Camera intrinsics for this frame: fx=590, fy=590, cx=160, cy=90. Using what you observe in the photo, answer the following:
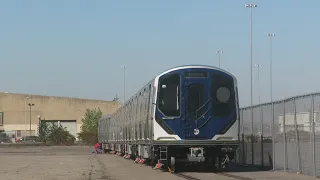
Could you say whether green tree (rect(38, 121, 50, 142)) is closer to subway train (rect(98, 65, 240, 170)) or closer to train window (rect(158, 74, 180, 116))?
subway train (rect(98, 65, 240, 170))

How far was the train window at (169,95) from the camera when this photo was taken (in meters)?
21.4

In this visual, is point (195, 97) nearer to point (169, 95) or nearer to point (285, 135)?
point (169, 95)

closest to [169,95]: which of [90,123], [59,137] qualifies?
[59,137]

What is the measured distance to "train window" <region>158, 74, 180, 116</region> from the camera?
21.4 metres

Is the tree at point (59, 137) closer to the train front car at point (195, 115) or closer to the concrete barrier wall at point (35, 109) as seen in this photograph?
the concrete barrier wall at point (35, 109)

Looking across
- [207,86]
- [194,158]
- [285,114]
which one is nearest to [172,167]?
[194,158]

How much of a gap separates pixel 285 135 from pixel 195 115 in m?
3.51

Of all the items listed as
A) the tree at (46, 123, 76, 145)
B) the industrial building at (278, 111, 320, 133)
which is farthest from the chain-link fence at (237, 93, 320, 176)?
the tree at (46, 123, 76, 145)

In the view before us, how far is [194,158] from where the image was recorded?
2134cm

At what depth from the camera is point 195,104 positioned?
70.3 ft

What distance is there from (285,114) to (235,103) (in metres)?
1.91

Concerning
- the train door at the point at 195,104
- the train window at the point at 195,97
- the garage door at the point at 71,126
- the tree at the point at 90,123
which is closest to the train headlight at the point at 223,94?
the train door at the point at 195,104

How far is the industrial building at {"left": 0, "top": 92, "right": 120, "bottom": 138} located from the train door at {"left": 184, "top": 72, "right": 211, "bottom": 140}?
107 m

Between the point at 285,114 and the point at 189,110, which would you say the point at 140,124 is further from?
the point at 285,114
